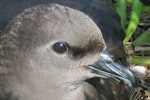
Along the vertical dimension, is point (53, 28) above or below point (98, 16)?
above

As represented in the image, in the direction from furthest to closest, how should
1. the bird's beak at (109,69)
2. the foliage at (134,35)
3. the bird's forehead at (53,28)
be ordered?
the foliage at (134,35) < the bird's beak at (109,69) < the bird's forehead at (53,28)

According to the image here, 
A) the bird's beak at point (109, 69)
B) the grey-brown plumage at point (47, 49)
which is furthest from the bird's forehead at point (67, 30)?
the bird's beak at point (109, 69)

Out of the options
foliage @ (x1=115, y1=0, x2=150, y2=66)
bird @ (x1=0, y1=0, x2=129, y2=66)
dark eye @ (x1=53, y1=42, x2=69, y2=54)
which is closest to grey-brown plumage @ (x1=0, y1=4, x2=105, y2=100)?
dark eye @ (x1=53, y1=42, x2=69, y2=54)

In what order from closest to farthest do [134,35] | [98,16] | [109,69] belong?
[109,69], [98,16], [134,35]

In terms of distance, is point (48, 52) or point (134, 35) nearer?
Result: point (48, 52)

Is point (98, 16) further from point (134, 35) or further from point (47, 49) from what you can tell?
point (47, 49)

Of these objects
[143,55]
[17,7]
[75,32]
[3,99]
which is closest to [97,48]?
[75,32]

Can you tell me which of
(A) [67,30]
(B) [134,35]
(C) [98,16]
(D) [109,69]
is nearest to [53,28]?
(A) [67,30]

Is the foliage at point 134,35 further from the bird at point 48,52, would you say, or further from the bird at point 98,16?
the bird at point 48,52
